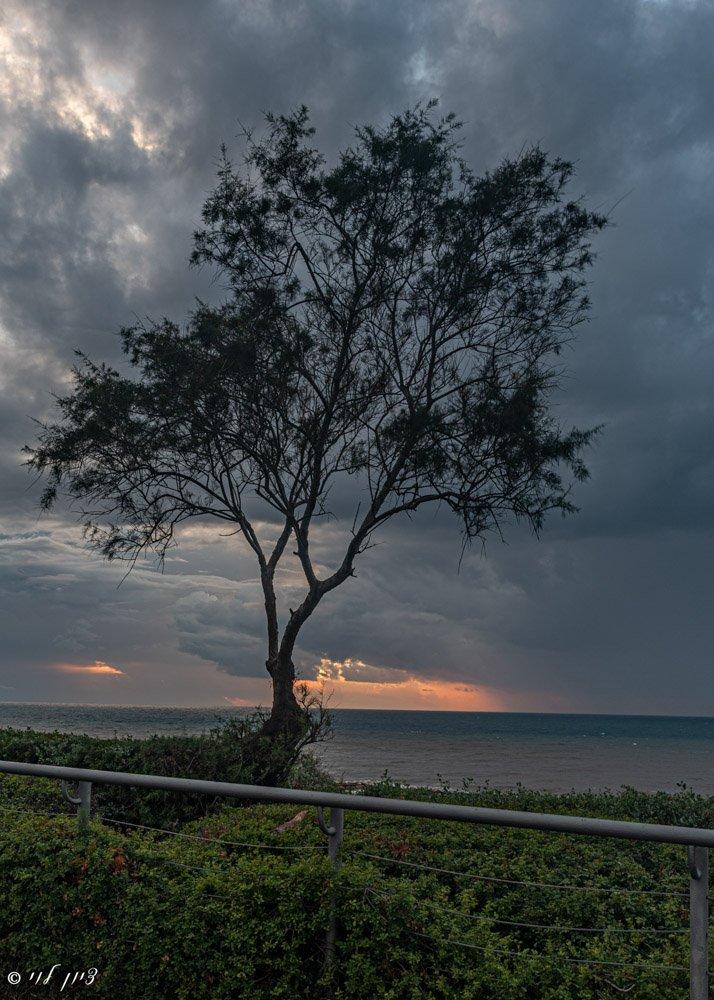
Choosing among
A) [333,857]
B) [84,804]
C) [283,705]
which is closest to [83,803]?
[84,804]

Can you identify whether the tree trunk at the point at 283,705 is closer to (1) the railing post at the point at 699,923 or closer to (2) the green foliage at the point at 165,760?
(2) the green foliage at the point at 165,760

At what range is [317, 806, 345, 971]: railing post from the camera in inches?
186

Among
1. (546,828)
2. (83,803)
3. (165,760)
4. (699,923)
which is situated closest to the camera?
(699,923)

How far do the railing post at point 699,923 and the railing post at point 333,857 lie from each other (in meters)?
1.89

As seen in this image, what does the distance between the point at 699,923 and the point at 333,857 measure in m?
2.02

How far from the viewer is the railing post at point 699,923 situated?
4.00 m

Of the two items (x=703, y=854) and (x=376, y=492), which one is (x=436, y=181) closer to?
(x=376, y=492)

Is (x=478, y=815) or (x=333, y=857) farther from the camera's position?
(x=333, y=857)

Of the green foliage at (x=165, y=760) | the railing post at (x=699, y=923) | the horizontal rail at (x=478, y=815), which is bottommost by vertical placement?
the green foliage at (x=165, y=760)

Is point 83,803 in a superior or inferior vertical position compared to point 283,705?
inferior

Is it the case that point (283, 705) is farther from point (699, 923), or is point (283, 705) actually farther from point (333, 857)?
point (699, 923)

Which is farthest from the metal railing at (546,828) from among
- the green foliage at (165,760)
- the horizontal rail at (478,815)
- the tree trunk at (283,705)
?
the tree trunk at (283,705)

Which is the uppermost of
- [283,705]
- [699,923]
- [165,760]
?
[283,705]

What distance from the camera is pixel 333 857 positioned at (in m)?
4.89
